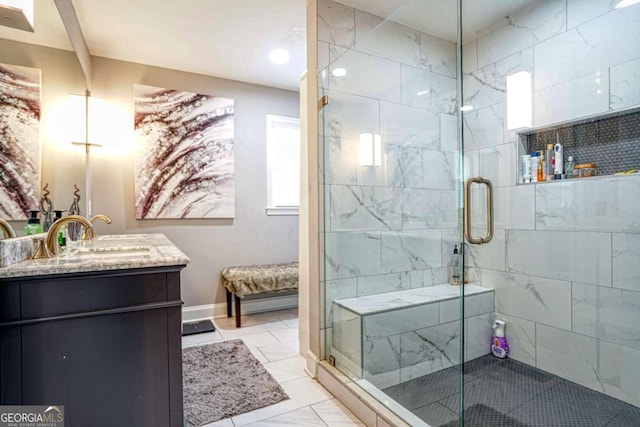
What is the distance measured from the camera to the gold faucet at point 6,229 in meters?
1.33

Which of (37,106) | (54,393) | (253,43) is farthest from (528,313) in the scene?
(37,106)

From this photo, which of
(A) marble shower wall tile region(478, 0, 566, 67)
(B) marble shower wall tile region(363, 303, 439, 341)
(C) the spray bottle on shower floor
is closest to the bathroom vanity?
(B) marble shower wall tile region(363, 303, 439, 341)

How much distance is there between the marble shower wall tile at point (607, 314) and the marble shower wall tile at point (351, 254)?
1.22 meters

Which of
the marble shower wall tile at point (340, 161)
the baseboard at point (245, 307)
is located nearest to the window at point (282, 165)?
the baseboard at point (245, 307)

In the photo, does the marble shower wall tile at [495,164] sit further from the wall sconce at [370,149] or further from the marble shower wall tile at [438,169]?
the wall sconce at [370,149]

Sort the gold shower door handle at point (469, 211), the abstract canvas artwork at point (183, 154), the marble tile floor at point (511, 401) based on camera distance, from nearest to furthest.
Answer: the marble tile floor at point (511, 401), the gold shower door handle at point (469, 211), the abstract canvas artwork at point (183, 154)

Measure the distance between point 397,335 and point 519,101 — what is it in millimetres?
1856

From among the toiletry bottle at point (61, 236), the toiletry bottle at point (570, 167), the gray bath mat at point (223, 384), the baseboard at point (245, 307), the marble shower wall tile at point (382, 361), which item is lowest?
the gray bath mat at point (223, 384)

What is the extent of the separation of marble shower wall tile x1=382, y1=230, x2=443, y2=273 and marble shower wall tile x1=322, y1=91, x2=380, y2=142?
2.37ft

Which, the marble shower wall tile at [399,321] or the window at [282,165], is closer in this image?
the marble shower wall tile at [399,321]

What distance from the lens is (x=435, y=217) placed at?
248cm

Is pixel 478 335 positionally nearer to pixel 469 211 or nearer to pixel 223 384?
pixel 469 211

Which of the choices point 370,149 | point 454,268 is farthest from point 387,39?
point 454,268

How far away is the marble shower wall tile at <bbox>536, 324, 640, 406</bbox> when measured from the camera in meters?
1.79
